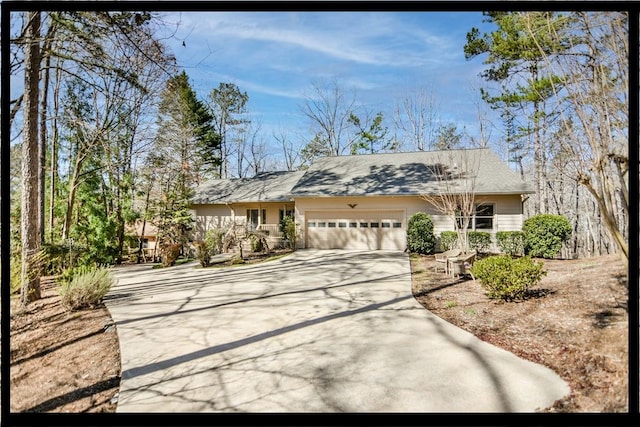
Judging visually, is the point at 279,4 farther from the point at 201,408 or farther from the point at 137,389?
the point at 137,389

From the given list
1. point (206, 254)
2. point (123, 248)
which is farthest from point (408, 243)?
point (123, 248)

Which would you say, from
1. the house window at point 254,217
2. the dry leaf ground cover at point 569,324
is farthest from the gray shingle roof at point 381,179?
the dry leaf ground cover at point 569,324

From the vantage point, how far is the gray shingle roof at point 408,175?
40.0ft

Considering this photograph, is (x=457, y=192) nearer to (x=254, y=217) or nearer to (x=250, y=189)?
(x=254, y=217)

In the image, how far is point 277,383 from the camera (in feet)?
10.0

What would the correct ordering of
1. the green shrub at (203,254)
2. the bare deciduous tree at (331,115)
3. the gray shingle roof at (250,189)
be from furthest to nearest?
the bare deciduous tree at (331,115)
the gray shingle roof at (250,189)
the green shrub at (203,254)

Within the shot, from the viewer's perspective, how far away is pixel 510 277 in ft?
17.1

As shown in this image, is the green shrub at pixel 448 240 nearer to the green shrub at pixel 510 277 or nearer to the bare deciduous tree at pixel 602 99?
the green shrub at pixel 510 277

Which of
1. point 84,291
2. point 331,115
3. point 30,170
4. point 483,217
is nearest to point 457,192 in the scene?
A: point 483,217

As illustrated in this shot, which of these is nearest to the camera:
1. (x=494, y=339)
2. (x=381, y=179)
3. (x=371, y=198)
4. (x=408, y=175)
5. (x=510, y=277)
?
(x=494, y=339)

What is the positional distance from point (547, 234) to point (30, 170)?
13565mm

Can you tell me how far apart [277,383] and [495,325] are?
325 centimetres

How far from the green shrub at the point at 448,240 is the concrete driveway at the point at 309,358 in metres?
6.14

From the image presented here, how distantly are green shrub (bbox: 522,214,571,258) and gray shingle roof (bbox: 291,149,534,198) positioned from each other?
133 cm
